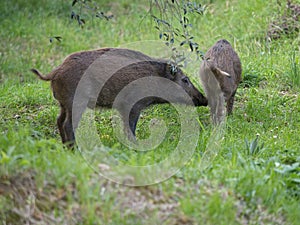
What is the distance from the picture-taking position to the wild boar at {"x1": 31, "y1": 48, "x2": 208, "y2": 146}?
20.0 feet

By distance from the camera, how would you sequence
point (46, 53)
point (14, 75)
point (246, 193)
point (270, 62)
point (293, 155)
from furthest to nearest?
point (46, 53), point (14, 75), point (270, 62), point (293, 155), point (246, 193)

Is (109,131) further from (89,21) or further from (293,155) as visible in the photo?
(89,21)

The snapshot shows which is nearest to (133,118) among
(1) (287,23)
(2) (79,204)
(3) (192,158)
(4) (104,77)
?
(4) (104,77)


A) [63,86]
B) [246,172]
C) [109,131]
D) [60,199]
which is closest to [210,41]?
[109,131]

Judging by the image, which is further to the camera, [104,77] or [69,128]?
[104,77]

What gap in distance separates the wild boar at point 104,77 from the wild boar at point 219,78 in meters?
0.23

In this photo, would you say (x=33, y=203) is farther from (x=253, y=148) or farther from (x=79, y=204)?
(x=253, y=148)

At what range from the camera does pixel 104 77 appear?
631 centimetres

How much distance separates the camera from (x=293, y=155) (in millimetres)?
5508

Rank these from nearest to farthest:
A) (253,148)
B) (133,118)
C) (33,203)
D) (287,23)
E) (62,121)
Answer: (33,203) < (253,148) < (62,121) < (133,118) < (287,23)

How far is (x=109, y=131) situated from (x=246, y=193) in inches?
→ 100

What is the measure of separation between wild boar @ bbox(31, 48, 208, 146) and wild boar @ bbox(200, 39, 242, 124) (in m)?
0.23

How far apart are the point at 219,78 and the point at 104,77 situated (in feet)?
4.40

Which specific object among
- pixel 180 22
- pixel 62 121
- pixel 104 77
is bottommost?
pixel 62 121
